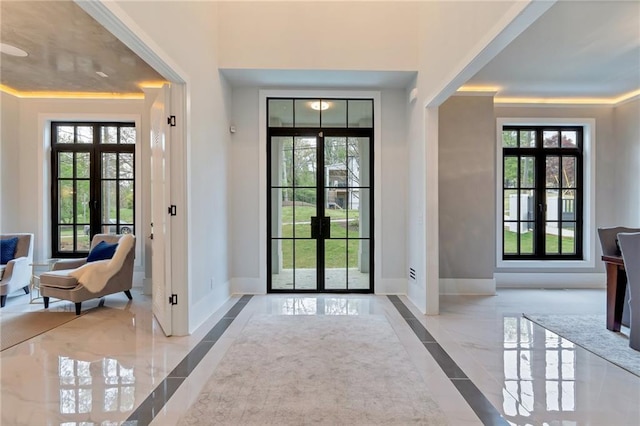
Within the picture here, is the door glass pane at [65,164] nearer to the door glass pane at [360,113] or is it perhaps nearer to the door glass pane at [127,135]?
the door glass pane at [127,135]

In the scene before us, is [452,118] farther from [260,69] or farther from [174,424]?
[174,424]

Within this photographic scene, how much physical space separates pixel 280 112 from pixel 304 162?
83 centimetres

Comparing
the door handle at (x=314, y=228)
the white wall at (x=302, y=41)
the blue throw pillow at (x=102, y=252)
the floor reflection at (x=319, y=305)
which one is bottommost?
the floor reflection at (x=319, y=305)

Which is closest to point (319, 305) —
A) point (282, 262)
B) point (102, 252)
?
point (282, 262)

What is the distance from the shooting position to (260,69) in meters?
4.33

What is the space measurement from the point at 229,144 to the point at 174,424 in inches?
145

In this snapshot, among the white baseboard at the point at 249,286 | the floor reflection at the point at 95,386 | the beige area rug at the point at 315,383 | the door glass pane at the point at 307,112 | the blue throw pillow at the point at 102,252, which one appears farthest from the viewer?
the door glass pane at the point at 307,112

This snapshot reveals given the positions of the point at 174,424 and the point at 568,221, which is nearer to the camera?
the point at 174,424

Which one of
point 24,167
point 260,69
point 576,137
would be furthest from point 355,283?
point 24,167

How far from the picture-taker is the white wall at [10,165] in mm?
5168

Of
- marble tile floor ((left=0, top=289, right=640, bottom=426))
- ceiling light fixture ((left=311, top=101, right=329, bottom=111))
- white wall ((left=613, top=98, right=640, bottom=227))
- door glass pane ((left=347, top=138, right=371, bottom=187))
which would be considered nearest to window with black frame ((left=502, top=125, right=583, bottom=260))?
white wall ((left=613, top=98, right=640, bottom=227))

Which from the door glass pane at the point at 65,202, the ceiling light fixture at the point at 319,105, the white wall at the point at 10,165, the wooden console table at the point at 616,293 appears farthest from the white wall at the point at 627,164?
the white wall at the point at 10,165

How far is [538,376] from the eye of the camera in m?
2.47

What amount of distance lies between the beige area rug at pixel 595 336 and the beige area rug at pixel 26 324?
5234 millimetres
